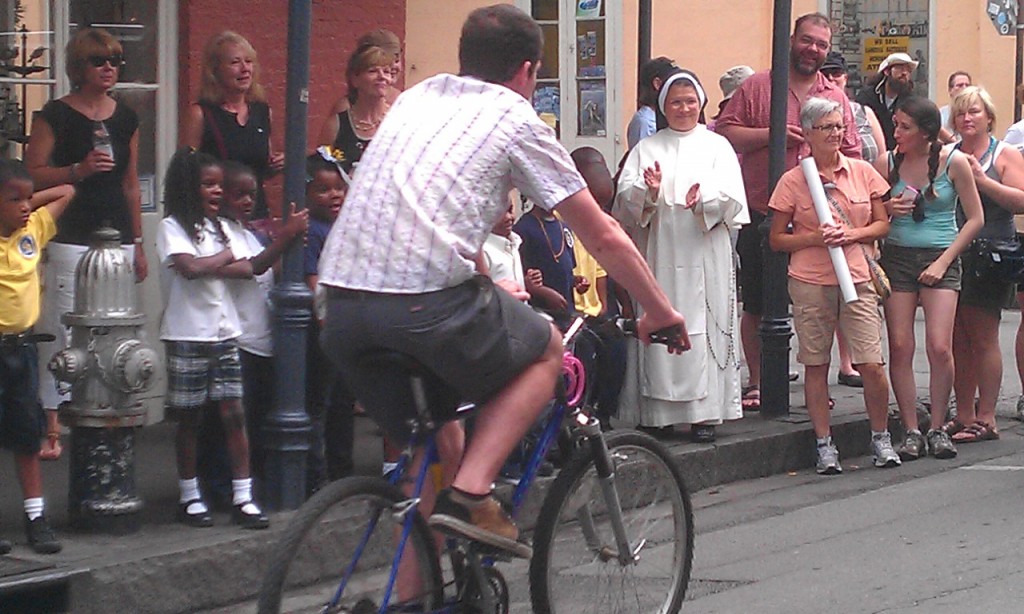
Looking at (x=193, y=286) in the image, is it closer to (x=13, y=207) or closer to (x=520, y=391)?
(x=13, y=207)

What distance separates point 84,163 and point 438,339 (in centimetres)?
302

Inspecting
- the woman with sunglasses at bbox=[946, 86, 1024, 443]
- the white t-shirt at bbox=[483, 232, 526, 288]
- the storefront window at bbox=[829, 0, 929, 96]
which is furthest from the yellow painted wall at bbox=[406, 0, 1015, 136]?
the white t-shirt at bbox=[483, 232, 526, 288]

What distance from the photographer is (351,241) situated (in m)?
4.69

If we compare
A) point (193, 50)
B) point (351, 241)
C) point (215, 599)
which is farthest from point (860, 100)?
point (351, 241)

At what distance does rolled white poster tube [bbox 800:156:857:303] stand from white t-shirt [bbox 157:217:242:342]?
3131 mm

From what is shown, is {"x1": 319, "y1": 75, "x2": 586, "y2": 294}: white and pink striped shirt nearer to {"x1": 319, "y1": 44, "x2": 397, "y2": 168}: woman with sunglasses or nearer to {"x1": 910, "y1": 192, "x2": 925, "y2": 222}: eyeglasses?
{"x1": 319, "y1": 44, "x2": 397, "y2": 168}: woman with sunglasses

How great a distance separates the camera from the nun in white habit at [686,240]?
831 cm

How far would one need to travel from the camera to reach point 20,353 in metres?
6.09

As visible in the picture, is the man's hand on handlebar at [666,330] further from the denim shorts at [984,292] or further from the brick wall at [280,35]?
the denim shorts at [984,292]

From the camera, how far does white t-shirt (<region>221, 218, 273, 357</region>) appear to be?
6.77 metres

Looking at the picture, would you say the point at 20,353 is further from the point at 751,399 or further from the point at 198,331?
the point at 751,399

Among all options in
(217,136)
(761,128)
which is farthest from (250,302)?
(761,128)

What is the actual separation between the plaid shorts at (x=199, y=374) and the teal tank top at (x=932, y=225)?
3.97 metres

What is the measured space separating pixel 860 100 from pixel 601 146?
3.64 metres
